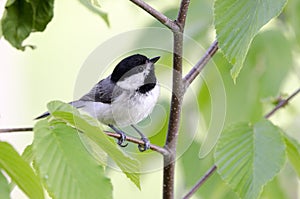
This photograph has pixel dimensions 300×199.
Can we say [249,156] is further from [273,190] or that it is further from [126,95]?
[273,190]

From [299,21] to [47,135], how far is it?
2.33ft

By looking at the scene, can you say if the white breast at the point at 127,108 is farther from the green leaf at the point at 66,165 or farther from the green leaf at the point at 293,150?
the green leaf at the point at 66,165

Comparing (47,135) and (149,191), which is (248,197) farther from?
(149,191)

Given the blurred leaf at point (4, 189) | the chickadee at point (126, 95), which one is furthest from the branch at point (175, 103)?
the blurred leaf at point (4, 189)

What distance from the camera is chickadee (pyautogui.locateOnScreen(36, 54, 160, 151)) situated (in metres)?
0.98

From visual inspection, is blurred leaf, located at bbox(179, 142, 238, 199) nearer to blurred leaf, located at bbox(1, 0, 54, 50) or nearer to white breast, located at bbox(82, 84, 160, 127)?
white breast, located at bbox(82, 84, 160, 127)

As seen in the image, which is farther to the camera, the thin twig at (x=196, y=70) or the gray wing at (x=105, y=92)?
the gray wing at (x=105, y=92)

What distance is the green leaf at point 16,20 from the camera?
2.60 ft

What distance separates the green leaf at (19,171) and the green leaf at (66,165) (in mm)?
19

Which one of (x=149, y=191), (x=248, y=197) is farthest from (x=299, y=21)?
(x=149, y=191)

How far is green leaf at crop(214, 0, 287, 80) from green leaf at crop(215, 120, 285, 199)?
7.4 inches

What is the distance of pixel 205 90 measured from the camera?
3.94ft

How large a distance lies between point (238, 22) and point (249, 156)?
247 mm

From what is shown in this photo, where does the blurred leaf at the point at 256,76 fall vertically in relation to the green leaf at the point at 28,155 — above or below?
above
